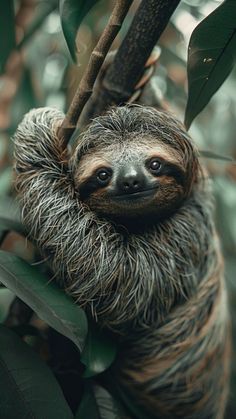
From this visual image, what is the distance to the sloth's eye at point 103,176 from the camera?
10.1 ft

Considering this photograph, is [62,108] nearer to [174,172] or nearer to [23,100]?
[23,100]

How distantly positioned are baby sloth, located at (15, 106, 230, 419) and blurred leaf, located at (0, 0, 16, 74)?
1.51 ft

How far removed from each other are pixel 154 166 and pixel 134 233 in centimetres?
49

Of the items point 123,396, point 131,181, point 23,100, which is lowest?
point 123,396

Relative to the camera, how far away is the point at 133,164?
3031 millimetres

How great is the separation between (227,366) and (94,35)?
3.11 meters

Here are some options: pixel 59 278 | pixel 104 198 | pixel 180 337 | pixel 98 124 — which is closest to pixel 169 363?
pixel 180 337

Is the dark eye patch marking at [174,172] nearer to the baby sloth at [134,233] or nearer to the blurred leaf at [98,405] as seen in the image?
the baby sloth at [134,233]

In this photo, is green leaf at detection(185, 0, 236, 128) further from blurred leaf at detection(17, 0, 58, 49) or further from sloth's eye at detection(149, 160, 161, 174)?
blurred leaf at detection(17, 0, 58, 49)

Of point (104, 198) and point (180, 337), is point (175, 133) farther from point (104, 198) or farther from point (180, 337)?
point (180, 337)

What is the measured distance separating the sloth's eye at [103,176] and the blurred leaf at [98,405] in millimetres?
1232

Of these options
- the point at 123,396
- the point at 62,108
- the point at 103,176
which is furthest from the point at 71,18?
the point at 123,396

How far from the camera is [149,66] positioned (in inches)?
150

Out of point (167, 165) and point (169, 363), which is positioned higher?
point (167, 165)
